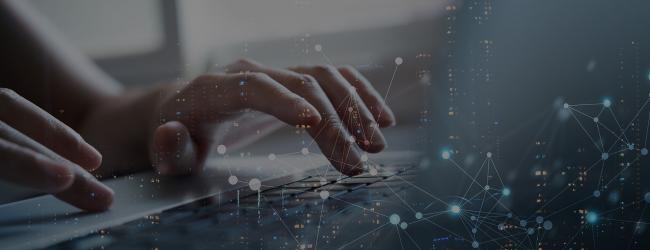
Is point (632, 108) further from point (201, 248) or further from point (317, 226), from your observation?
point (201, 248)

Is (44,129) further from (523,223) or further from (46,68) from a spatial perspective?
(523,223)

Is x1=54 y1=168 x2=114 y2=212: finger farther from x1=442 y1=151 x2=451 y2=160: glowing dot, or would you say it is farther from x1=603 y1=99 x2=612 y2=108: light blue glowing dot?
x1=603 y1=99 x2=612 y2=108: light blue glowing dot

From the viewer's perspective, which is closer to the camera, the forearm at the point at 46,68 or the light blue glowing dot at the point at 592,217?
the forearm at the point at 46,68

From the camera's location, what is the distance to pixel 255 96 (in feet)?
2.41

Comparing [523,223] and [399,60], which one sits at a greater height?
[399,60]

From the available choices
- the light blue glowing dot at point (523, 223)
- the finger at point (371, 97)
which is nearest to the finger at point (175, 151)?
the finger at point (371, 97)

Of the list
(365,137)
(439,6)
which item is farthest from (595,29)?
(365,137)

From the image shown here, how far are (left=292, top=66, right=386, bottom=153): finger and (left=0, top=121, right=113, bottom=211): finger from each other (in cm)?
30

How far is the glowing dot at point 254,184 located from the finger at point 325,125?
0.30 feet

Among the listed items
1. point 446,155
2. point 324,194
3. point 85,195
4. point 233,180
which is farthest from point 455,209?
point 85,195

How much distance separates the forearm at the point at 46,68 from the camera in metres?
0.71

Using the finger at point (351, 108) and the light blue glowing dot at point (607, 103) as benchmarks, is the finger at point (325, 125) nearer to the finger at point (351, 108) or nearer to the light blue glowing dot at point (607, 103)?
the finger at point (351, 108)

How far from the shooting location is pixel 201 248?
0.66 metres

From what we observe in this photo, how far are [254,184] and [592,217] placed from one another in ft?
1.60
